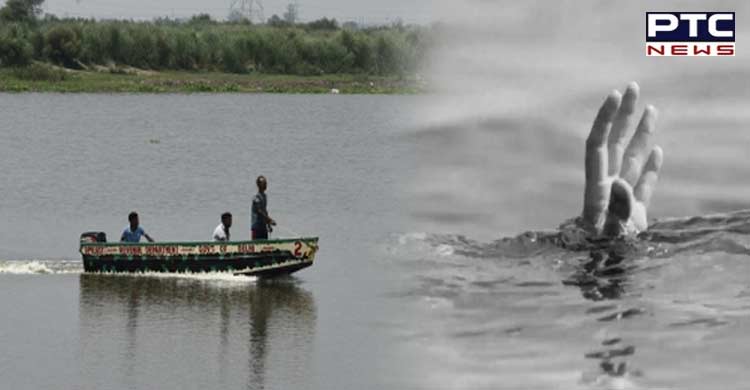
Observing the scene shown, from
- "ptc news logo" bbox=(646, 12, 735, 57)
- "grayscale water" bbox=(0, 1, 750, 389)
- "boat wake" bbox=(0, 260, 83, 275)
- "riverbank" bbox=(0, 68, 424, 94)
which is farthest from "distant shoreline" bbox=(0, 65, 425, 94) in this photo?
"ptc news logo" bbox=(646, 12, 735, 57)

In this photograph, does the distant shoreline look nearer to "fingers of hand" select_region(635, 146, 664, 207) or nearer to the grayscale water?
the grayscale water

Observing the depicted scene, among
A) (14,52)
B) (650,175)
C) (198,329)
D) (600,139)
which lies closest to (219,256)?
(198,329)

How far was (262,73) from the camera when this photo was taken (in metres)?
89.9

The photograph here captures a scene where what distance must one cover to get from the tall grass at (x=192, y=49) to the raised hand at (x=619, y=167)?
243 feet

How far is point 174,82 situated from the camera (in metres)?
85.8

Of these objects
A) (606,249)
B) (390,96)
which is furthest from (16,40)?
(606,249)

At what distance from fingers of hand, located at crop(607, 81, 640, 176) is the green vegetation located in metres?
72.1

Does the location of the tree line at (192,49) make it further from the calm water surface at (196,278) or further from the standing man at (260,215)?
the standing man at (260,215)

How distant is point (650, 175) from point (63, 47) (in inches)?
3113

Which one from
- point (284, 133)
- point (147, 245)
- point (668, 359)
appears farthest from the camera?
point (284, 133)

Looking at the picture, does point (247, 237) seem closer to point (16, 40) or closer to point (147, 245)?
point (147, 245)

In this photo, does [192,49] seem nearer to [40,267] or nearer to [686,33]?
[40,267]

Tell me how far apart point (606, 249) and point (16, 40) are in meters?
77.5

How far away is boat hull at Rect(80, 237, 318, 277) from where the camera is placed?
866 inches
